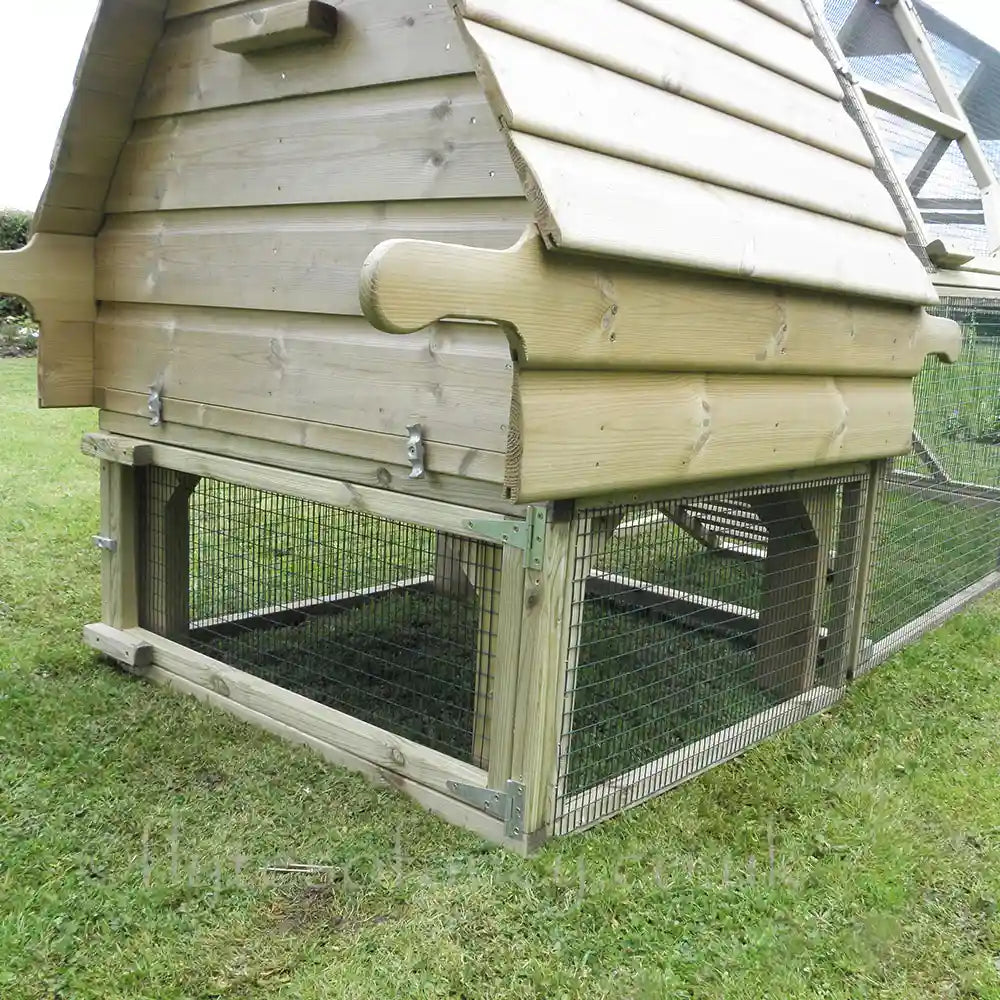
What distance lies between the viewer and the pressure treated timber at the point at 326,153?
Answer: 2402mm

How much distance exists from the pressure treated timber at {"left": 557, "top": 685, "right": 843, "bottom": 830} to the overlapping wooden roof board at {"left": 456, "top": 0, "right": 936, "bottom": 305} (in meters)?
1.35

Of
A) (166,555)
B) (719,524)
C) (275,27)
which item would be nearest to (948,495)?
(719,524)

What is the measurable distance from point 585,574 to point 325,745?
1.00 metres

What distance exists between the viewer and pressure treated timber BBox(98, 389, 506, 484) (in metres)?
2.49

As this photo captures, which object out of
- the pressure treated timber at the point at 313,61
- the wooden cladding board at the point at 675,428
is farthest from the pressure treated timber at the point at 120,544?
the wooden cladding board at the point at 675,428

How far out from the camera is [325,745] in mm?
3012

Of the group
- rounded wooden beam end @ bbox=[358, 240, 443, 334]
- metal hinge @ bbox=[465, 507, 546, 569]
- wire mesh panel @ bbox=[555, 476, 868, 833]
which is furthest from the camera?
wire mesh panel @ bbox=[555, 476, 868, 833]

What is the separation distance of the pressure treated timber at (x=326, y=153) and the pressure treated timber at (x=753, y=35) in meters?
0.57

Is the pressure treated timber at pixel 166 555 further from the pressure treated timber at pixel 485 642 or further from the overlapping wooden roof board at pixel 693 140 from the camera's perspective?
the overlapping wooden roof board at pixel 693 140

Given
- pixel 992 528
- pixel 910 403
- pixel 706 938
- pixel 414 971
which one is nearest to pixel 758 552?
pixel 992 528

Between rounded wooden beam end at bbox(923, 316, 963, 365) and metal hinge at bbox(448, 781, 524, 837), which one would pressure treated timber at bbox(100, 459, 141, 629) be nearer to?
metal hinge at bbox(448, 781, 524, 837)

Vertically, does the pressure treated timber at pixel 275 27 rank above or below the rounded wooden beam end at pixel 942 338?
above

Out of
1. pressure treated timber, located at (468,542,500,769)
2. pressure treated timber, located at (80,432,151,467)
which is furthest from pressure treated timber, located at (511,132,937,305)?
pressure treated timber, located at (80,432,151,467)

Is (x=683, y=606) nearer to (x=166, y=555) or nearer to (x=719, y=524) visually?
(x=719, y=524)
